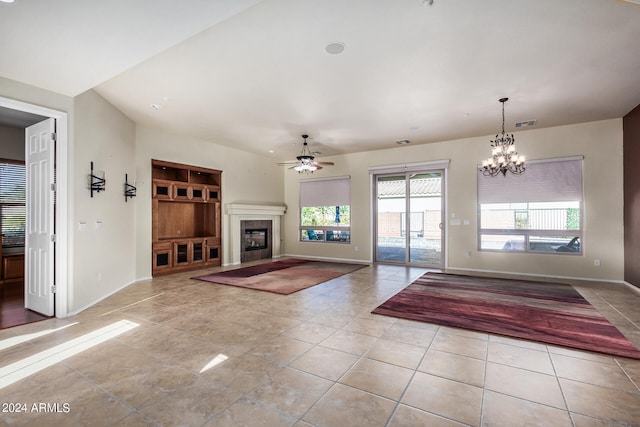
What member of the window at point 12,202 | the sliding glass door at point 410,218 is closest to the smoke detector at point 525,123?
the sliding glass door at point 410,218

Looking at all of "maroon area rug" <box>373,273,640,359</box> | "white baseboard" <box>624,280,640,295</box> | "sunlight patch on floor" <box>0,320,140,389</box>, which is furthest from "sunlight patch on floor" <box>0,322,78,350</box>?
"white baseboard" <box>624,280,640,295</box>

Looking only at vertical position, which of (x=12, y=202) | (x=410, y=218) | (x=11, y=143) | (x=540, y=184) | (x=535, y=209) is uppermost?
(x=11, y=143)

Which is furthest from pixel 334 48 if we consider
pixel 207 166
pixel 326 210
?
pixel 326 210

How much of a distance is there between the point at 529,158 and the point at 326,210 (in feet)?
17.2

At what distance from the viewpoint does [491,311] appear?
394 cm

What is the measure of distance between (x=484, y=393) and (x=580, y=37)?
354 centimetres

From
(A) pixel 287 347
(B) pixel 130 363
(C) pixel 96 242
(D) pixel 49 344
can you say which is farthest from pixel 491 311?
(C) pixel 96 242

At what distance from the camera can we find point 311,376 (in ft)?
7.77

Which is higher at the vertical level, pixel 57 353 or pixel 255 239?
pixel 255 239

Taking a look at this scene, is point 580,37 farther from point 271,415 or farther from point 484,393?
point 271,415

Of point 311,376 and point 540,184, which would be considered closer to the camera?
point 311,376

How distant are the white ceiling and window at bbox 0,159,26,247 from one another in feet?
8.32

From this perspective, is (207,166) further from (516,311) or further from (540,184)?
(540,184)

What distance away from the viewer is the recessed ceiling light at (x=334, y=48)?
10.3 ft
